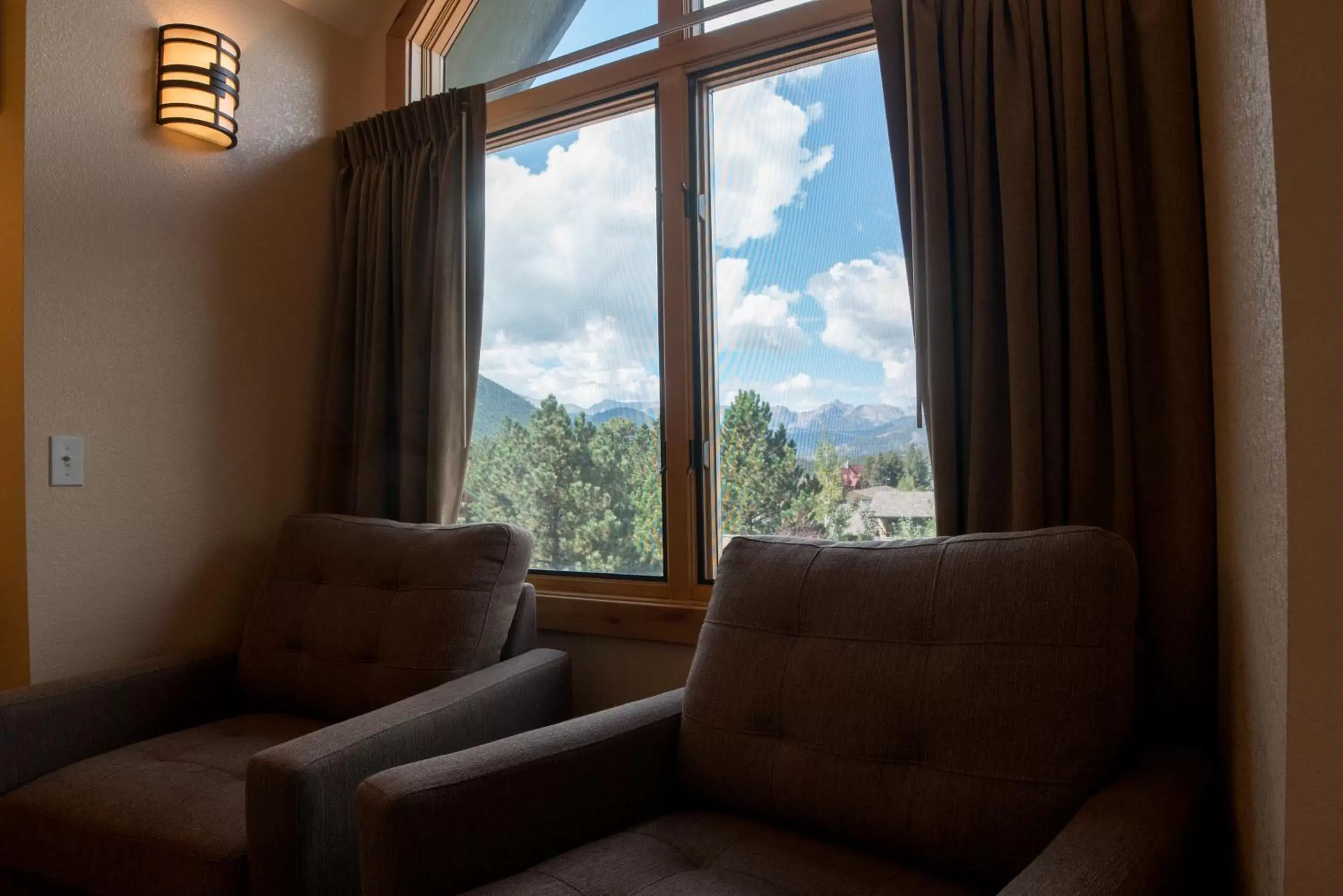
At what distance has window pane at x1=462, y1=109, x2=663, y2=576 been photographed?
243cm

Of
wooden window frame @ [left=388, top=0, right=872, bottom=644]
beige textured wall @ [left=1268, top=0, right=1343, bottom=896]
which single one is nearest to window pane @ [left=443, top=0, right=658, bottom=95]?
wooden window frame @ [left=388, top=0, right=872, bottom=644]

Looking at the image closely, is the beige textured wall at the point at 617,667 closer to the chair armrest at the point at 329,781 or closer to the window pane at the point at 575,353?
the window pane at the point at 575,353

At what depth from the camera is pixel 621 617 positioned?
230cm

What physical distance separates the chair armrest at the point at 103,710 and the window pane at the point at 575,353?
87 centimetres

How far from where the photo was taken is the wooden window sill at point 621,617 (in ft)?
7.20

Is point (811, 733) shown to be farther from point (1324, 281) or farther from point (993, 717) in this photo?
point (1324, 281)

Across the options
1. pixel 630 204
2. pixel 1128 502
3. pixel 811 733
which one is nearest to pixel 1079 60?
pixel 1128 502

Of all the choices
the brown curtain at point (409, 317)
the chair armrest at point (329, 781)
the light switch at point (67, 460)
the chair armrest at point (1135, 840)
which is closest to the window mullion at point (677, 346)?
the brown curtain at point (409, 317)

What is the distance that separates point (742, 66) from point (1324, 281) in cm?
172

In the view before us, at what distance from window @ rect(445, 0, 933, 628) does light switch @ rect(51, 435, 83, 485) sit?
1045 mm

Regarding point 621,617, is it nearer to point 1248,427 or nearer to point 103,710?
point 103,710

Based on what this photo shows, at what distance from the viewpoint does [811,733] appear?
1461mm

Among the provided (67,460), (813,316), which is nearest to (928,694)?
(813,316)

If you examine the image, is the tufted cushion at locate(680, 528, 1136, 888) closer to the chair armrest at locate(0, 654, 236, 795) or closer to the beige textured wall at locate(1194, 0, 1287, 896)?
the beige textured wall at locate(1194, 0, 1287, 896)
